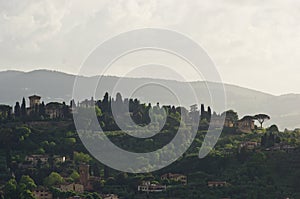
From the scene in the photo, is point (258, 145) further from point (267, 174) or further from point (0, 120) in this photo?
point (0, 120)

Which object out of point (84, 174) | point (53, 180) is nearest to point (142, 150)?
point (84, 174)

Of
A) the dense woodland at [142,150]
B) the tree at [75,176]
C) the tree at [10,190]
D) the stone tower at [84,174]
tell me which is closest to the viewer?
the tree at [10,190]

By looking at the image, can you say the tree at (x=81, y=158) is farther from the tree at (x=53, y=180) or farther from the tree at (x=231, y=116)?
the tree at (x=231, y=116)

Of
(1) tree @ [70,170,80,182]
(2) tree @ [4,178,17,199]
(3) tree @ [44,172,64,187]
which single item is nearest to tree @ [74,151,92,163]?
(1) tree @ [70,170,80,182]

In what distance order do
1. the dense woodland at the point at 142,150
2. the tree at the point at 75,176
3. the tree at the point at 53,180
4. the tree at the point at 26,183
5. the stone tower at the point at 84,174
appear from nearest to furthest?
the tree at the point at 26,183, the dense woodland at the point at 142,150, the tree at the point at 53,180, the stone tower at the point at 84,174, the tree at the point at 75,176

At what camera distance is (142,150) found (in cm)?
6838

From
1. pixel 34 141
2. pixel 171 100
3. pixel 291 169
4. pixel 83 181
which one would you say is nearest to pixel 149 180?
pixel 83 181

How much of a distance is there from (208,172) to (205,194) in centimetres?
668

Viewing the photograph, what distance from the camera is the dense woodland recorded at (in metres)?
54.1

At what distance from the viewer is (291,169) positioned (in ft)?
189

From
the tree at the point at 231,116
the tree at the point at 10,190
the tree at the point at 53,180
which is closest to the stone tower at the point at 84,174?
the tree at the point at 53,180

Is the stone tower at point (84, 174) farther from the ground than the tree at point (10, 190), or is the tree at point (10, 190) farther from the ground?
the stone tower at point (84, 174)

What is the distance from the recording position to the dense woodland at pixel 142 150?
54.1 m

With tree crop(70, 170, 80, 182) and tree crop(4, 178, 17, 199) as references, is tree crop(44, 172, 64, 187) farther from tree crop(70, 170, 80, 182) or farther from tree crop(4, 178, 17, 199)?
tree crop(4, 178, 17, 199)
